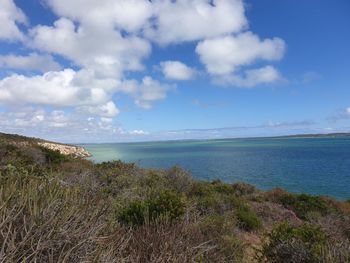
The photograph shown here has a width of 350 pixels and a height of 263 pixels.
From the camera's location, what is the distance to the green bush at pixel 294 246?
6250 mm

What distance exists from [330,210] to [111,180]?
32.1ft

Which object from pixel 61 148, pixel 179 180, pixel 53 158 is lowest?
pixel 179 180

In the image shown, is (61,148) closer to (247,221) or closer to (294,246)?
(247,221)

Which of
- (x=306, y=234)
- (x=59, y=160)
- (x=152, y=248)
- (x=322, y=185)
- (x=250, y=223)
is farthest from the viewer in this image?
(x=322, y=185)

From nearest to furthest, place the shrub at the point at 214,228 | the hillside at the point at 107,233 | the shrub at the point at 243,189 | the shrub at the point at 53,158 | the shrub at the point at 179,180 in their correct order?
the hillside at the point at 107,233, the shrub at the point at 214,228, the shrub at the point at 179,180, the shrub at the point at 243,189, the shrub at the point at 53,158

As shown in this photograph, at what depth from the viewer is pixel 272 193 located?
66.9 ft

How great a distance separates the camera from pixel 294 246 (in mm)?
6520

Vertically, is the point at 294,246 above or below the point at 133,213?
below

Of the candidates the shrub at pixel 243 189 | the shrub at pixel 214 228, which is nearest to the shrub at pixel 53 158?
the shrub at pixel 243 189

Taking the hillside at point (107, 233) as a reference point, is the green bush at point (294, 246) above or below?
below

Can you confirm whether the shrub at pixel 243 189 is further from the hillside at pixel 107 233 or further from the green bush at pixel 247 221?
the hillside at pixel 107 233

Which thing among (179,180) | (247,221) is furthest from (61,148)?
(247,221)

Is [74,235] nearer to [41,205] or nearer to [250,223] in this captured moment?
[41,205]

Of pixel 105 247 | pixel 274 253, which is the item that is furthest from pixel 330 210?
pixel 105 247
